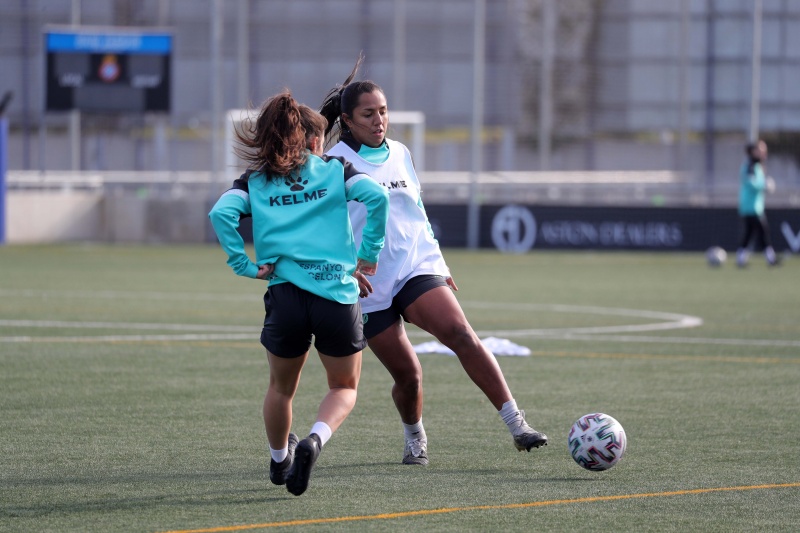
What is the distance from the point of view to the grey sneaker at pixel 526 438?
6852 millimetres

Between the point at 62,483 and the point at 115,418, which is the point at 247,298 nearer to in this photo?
the point at 115,418

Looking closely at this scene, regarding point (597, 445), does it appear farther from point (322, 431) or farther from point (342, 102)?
point (342, 102)

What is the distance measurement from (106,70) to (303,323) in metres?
26.7

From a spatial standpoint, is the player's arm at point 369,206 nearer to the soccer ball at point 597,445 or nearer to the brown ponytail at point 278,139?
the brown ponytail at point 278,139

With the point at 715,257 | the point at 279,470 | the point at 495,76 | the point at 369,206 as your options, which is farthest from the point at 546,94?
the point at 279,470

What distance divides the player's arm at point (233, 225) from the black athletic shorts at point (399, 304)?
1.04 m

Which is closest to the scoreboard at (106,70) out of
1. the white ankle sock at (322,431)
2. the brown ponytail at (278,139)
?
the brown ponytail at (278,139)

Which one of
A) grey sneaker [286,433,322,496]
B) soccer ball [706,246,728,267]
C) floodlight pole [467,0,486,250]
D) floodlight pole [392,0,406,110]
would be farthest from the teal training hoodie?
floodlight pole [392,0,406,110]

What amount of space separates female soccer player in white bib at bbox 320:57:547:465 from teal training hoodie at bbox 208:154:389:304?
0.79 meters

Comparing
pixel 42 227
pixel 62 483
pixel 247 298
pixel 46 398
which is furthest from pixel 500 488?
pixel 42 227

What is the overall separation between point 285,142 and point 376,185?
44 centimetres

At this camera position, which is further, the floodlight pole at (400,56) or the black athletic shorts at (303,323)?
the floodlight pole at (400,56)

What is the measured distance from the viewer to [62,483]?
21.1 feet

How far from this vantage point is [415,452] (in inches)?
279
